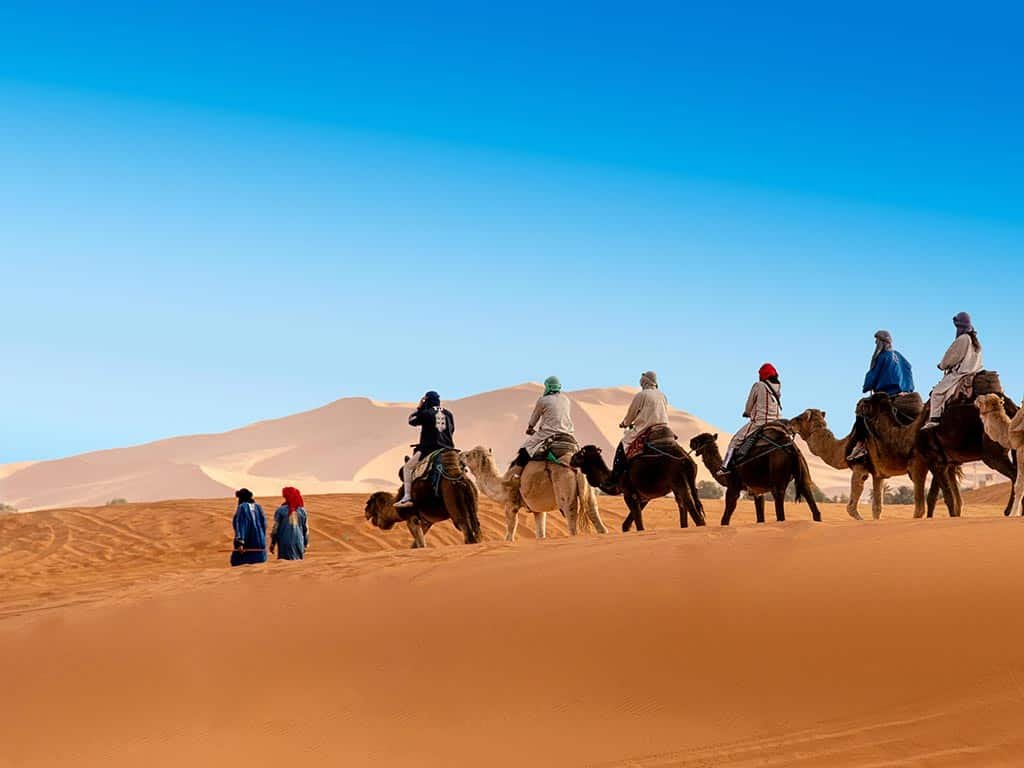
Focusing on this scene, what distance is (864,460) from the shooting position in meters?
17.4

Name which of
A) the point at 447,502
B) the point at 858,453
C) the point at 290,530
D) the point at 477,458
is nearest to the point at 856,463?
the point at 858,453

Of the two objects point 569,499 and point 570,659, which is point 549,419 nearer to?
point 569,499

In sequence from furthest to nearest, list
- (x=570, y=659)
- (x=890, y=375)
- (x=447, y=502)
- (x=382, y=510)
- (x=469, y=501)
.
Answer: (x=382, y=510) → (x=890, y=375) → (x=447, y=502) → (x=469, y=501) → (x=570, y=659)

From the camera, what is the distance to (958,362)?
16.2 m

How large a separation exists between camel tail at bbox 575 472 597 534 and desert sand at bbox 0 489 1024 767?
18.3 ft

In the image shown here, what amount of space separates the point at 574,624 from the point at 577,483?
7.90 metres

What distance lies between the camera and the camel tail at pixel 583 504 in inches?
642

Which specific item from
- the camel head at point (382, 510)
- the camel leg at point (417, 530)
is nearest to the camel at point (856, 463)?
the camel leg at point (417, 530)

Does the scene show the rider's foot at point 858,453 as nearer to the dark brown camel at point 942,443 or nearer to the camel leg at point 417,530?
the dark brown camel at point 942,443

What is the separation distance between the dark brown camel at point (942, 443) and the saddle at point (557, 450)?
→ 4.37 metres

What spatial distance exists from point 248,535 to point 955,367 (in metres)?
9.86

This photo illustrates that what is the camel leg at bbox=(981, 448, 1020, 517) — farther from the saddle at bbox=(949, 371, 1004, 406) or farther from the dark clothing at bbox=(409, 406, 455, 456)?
the dark clothing at bbox=(409, 406, 455, 456)

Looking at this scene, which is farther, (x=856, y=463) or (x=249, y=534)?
(x=856, y=463)

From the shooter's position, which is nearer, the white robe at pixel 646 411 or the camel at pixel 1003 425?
the camel at pixel 1003 425
